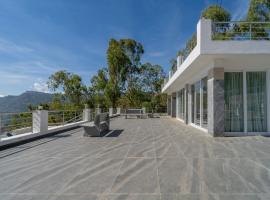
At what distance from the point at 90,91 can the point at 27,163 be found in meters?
33.0

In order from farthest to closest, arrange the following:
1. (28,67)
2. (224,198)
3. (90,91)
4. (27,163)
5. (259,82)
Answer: (28,67) < (90,91) < (259,82) < (27,163) < (224,198)

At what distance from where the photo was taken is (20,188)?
381 centimetres

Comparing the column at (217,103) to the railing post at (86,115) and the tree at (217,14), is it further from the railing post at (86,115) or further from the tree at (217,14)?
the tree at (217,14)

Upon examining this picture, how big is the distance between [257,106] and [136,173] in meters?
7.40

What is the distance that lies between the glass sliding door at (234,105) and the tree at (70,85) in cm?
3043

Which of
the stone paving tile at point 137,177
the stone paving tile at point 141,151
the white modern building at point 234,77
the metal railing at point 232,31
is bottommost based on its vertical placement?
the stone paving tile at point 137,177

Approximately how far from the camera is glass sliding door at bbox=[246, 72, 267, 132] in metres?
9.70

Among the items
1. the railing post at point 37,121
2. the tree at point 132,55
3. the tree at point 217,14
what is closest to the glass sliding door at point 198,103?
the railing post at point 37,121

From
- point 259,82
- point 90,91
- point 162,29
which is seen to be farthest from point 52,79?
point 259,82

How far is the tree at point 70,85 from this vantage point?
3759 cm

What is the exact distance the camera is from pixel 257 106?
971 centimetres

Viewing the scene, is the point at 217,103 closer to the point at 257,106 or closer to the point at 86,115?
the point at 257,106

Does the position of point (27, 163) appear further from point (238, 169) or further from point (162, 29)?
point (162, 29)

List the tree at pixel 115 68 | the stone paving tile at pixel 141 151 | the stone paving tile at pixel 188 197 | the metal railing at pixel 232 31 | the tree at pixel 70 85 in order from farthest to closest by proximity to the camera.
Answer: the tree at pixel 70 85 → the tree at pixel 115 68 → the metal railing at pixel 232 31 → the stone paving tile at pixel 141 151 → the stone paving tile at pixel 188 197
